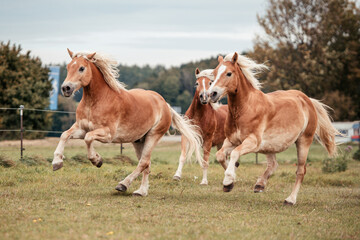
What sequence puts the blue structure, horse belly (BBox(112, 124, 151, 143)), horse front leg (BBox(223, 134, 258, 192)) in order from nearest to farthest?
horse front leg (BBox(223, 134, 258, 192)), horse belly (BBox(112, 124, 151, 143)), the blue structure

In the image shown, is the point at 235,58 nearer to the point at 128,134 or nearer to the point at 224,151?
the point at 224,151

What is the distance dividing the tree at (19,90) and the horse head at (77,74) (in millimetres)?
26100

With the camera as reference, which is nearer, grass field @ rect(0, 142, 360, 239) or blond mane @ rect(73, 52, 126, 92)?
grass field @ rect(0, 142, 360, 239)

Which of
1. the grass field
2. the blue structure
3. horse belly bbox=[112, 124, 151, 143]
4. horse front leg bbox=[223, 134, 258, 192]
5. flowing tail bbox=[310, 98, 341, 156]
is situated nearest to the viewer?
the grass field

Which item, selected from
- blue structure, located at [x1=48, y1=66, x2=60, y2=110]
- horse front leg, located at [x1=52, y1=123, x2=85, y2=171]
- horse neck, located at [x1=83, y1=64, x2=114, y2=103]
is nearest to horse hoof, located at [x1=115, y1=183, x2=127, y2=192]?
horse front leg, located at [x1=52, y1=123, x2=85, y2=171]

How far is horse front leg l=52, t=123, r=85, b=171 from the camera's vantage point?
26.4 ft

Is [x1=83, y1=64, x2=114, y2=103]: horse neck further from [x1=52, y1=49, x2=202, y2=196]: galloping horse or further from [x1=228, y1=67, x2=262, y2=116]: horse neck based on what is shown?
[x1=228, y1=67, x2=262, y2=116]: horse neck

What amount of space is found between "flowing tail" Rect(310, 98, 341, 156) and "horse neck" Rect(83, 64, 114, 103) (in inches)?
174

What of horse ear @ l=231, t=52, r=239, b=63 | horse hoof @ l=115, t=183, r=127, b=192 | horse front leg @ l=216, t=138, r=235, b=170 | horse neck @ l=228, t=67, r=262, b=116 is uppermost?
horse ear @ l=231, t=52, r=239, b=63

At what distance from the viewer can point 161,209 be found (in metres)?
7.64

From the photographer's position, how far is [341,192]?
11.1 meters

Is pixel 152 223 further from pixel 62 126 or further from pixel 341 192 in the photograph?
pixel 62 126

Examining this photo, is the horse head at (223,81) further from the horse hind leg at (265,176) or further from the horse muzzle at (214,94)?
the horse hind leg at (265,176)

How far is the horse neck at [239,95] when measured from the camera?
334 inches
